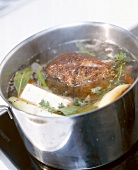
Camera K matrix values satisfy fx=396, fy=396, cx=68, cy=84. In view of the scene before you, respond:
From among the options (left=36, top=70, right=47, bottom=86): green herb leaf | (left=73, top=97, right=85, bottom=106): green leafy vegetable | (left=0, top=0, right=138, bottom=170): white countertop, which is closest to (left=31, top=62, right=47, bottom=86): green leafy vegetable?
(left=36, top=70, right=47, bottom=86): green herb leaf

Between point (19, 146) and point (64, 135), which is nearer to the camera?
point (64, 135)

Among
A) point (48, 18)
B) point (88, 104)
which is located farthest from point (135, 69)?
point (48, 18)

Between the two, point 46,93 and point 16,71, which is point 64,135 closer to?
point 46,93

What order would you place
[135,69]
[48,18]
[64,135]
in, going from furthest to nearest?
[48,18], [135,69], [64,135]

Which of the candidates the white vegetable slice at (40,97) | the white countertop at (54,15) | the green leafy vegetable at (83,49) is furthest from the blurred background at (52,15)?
the white vegetable slice at (40,97)

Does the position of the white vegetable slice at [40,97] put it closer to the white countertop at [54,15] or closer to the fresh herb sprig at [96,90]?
the fresh herb sprig at [96,90]

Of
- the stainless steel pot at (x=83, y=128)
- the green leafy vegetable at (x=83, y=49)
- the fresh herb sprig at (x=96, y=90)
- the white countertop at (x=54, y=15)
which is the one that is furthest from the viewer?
the white countertop at (x=54, y=15)

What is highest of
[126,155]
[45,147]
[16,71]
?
[16,71]
